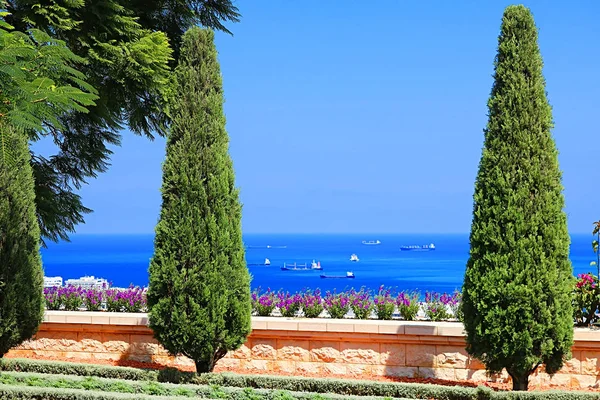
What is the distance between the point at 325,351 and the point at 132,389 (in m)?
3.00

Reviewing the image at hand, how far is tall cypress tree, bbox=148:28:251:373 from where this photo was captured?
880 cm

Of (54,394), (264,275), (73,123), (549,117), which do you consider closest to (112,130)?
(73,123)

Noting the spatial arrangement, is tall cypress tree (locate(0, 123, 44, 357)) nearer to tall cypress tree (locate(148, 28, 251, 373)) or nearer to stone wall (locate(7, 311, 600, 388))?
stone wall (locate(7, 311, 600, 388))

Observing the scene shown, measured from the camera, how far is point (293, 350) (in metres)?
9.92

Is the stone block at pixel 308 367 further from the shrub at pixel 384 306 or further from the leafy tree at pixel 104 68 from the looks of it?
the leafy tree at pixel 104 68

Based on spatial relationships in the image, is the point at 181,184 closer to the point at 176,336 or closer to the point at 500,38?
the point at 176,336

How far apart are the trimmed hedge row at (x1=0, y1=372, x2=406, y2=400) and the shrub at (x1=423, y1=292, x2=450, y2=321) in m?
3.30

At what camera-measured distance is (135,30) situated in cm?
1211

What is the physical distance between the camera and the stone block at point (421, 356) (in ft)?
31.0

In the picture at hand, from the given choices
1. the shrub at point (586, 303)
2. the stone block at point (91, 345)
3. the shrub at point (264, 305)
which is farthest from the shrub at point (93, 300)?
the shrub at point (586, 303)

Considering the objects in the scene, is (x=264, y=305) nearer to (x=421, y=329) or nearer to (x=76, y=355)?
(x=421, y=329)

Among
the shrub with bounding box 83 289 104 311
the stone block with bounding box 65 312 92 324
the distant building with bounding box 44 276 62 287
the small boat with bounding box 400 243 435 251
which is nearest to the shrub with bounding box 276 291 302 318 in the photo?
the stone block with bounding box 65 312 92 324

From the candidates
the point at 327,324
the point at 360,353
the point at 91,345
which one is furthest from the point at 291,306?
the point at 91,345

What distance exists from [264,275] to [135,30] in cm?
7731
